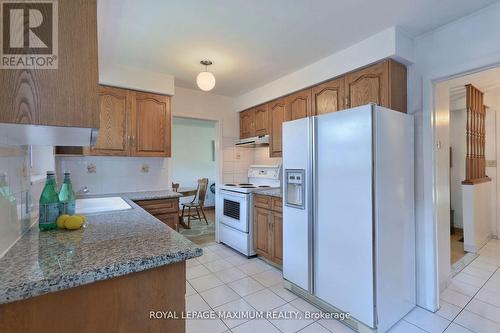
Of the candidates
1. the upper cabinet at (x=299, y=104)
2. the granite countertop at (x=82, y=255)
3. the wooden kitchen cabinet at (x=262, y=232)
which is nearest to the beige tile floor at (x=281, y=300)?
the wooden kitchen cabinet at (x=262, y=232)

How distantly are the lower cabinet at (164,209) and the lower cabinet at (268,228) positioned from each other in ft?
3.28

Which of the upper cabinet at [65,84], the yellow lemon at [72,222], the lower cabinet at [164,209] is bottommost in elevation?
the lower cabinet at [164,209]

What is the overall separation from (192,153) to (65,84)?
6.18 metres

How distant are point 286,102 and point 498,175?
365cm

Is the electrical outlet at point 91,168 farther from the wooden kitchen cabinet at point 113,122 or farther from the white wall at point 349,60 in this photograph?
the white wall at point 349,60

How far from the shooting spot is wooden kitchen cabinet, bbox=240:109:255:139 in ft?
12.2

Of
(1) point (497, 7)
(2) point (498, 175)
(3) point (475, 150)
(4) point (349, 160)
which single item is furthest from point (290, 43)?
(2) point (498, 175)

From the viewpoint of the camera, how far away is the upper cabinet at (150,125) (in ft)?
9.63

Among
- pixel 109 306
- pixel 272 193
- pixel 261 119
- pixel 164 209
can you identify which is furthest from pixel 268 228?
pixel 109 306

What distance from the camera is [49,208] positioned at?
46.6 inches

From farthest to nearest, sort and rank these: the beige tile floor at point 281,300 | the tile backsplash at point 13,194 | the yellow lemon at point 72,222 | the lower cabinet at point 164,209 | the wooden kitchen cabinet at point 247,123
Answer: the wooden kitchen cabinet at point 247,123
the lower cabinet at point 164,209
the beige tile floor at point 281,300
the yellow lemon at point 72,222
the tile backsplash at point 13,194

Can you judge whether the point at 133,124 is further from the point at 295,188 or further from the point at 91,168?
the point at 295,188

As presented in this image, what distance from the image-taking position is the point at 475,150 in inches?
144

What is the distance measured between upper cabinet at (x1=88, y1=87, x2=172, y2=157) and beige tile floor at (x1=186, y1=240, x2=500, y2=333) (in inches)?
61.0
